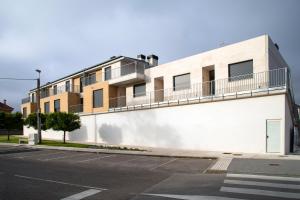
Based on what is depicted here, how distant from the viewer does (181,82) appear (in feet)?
79.0

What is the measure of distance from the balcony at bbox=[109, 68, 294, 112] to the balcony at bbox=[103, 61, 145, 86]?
75.8 inches

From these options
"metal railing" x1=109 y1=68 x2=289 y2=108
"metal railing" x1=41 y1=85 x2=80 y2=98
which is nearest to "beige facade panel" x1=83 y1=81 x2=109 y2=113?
"metal railing" x1=109 y1=68 x2=289 y2=108

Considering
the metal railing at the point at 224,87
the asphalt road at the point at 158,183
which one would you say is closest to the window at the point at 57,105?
the metal railing at the point at 224,87

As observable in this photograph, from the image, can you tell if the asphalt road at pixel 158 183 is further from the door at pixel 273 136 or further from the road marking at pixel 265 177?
the door at pixel 273 136

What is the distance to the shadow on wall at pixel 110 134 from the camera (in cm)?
2640

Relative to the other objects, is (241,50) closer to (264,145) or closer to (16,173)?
(264,145)

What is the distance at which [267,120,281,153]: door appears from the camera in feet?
51.6

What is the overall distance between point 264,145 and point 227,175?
7.39 metres

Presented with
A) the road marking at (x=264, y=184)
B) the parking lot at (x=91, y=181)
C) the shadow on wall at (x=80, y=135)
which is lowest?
the shadow on wall at (x=80, y=135)

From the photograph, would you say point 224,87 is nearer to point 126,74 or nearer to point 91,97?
point 126,74

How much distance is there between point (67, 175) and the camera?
1053 centimetres

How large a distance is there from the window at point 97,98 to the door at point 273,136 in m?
19.6

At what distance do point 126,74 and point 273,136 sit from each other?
1744cm

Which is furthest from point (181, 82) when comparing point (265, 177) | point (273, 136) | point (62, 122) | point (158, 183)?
point (158, 183)
